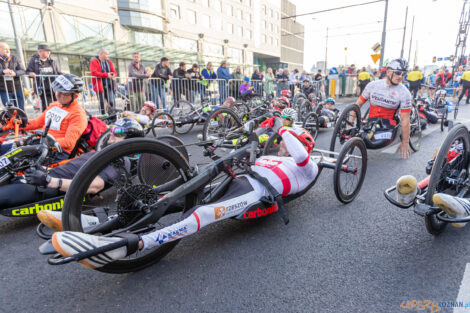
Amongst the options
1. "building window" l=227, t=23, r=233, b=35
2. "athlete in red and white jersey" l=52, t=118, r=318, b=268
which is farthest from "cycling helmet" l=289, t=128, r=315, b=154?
"building window" l=227, t=23, r=233, b=35

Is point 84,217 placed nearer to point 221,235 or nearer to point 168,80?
point 221,235

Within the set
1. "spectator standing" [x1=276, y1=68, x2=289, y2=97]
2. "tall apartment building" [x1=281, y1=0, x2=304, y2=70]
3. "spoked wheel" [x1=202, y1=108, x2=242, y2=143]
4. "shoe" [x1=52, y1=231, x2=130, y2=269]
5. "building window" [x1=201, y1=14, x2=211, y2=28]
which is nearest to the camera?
"shoe" [x1=52, y1=231, x2=130, y2=269]

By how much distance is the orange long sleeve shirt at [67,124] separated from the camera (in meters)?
3.27

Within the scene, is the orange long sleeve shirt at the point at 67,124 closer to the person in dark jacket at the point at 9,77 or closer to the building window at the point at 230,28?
the person in dark jacket at the point at 9,77

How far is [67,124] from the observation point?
3.36 meters

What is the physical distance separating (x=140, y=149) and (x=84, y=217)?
0.57m

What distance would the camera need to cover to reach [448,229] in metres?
2.51

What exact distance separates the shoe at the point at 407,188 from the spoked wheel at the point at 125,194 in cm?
158

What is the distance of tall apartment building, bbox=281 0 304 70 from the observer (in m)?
58.7

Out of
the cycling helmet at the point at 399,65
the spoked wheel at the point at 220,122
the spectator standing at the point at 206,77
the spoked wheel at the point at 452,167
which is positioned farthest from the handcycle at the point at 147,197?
the spectator standing at the point at 206,77

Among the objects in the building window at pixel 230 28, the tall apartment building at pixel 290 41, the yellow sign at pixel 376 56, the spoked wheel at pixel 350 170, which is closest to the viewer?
the spoked wheel at pixel 350 170

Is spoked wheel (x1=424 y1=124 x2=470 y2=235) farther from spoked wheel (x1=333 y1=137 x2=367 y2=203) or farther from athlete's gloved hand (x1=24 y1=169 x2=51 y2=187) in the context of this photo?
athlete's gloved hand (x1=24 y1=169 x2=51 y2=187)

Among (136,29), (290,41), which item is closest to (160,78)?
(136,29)

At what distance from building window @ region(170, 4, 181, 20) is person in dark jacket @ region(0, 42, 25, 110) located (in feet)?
96.2
